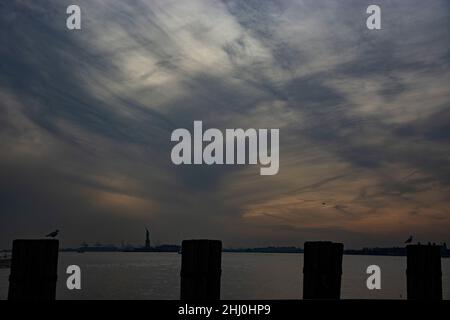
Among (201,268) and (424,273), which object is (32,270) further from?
(424,273)

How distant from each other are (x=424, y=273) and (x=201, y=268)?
2146 mm

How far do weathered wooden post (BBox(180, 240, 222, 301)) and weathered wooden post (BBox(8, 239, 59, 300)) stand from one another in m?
1.08

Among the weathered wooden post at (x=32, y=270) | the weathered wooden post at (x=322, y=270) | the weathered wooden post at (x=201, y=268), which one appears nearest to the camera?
the weathered wooden post at (x=32, y=270)

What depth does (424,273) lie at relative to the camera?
5.01 metres

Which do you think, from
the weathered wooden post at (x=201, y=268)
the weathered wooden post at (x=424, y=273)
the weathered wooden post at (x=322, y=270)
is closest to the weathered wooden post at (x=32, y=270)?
the weathered wooden post at (x=201, y=268)

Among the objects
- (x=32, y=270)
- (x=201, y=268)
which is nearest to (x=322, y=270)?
(x=201, y=268)

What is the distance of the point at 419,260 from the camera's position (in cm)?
508

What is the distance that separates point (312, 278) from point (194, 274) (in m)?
1.18

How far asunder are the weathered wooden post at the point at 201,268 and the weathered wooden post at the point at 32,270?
1.08 meters

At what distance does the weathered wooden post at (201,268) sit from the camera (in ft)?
14.8

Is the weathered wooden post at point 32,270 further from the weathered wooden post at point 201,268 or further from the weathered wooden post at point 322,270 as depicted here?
the weathered wooden post at point 322,270
